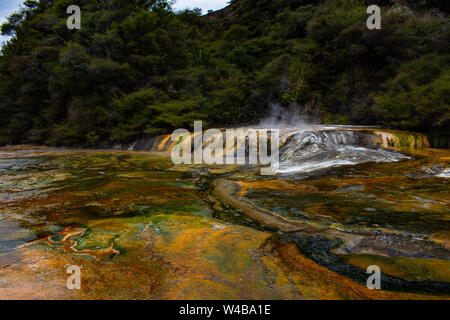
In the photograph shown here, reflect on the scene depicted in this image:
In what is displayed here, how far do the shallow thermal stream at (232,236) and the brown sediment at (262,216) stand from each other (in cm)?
1

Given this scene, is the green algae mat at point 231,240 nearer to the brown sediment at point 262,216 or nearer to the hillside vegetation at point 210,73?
the brown sediment at point 262,216

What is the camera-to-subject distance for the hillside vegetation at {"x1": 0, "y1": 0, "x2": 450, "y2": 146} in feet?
29.7

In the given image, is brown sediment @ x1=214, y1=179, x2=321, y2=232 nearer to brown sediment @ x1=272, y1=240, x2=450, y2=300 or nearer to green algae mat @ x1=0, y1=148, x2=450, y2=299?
green algae mat @ x1=0, y1=148, x2=450, y2=299

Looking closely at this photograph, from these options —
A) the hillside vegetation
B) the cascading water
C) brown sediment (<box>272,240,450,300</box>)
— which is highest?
the hillside vegetation

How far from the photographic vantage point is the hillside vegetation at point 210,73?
9055mm

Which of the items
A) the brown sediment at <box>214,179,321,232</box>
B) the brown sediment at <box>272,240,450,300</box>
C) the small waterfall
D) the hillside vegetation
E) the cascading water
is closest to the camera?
the brown sediment at <box>272,240,450,300</box>

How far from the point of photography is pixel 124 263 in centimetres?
170

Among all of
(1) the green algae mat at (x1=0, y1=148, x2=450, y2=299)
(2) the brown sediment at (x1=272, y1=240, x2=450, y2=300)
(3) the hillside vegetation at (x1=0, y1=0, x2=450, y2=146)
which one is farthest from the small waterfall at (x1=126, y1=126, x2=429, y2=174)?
(2) the brown sediment at (x1=272, y1=240, x2=450, y2=300)

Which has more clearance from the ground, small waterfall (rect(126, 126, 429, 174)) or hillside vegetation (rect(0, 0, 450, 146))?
hillside vegetation (rect(0, 0, 450, 146))

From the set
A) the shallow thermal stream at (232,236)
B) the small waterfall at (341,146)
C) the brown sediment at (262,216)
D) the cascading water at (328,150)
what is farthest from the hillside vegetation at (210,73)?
the brown sediment at (262,216)

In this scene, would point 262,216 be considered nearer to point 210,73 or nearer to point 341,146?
point 341,146

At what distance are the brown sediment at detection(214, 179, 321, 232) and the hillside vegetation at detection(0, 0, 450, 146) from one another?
641 centimetres

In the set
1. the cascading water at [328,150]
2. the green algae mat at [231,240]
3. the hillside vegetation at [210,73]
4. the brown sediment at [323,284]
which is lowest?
the brown sediment at [323,284]
